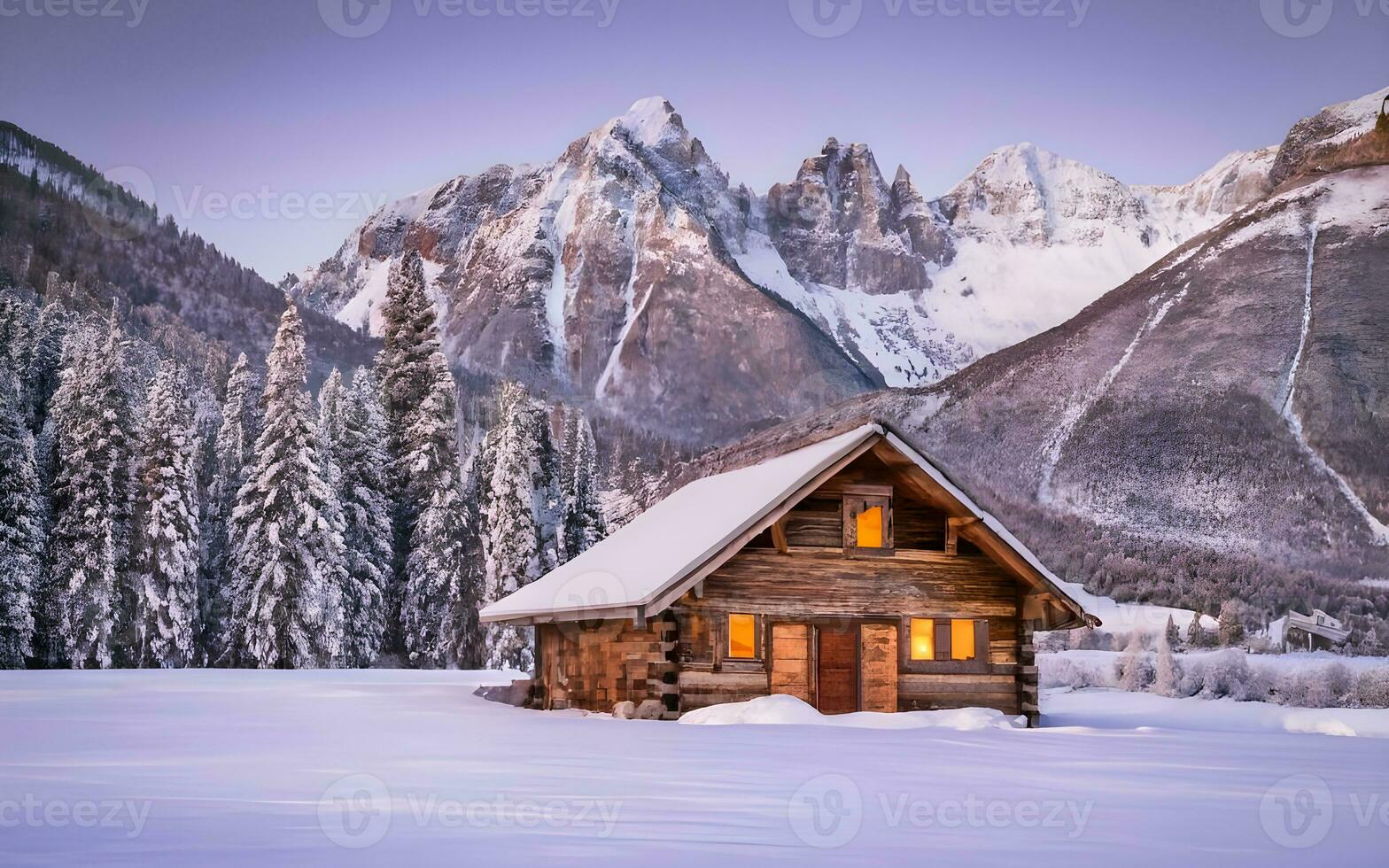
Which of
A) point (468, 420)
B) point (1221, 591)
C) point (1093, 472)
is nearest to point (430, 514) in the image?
point (1221, 591)

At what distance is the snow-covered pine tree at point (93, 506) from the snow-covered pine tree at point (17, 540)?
1.16 meters

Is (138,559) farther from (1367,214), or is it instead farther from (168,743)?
(1367,214)

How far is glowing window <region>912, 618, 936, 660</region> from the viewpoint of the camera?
23938 millimetres

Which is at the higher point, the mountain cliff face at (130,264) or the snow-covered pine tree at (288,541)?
the mountain cliff face at (130,264)

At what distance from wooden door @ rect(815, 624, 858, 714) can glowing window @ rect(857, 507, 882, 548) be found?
1529 millimetres

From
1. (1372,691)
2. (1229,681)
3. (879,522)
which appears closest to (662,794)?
(879,522)

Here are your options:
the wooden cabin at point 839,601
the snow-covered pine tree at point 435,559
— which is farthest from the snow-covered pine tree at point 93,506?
the wooden cabin at point 839,601

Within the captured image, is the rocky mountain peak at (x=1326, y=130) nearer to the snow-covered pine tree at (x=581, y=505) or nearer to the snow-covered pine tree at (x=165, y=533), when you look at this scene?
the snow-covered pine tree at (x=581, y=505)

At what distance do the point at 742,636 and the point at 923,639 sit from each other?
11.1 feet

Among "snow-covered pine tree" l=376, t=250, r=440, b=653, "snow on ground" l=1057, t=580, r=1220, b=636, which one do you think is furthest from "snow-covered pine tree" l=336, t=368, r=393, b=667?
"snow on ground" l=1057, t=580, r=1220, b=636

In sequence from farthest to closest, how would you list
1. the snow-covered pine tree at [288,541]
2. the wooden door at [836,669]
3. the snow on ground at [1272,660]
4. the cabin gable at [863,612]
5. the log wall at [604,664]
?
the snow on ground at [1272,660], the snow-covered pine tree at [288,541], the wooden door at [836,669], the cabin gable at [863,612], the log wall at [604,664]

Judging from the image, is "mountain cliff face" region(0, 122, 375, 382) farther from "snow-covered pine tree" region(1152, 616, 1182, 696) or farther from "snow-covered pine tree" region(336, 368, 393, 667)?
"snow-covered pine tree" region(1152, 616, 1182, 696)

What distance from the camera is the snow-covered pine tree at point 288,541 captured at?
47.1 meters

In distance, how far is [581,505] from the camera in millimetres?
60031
